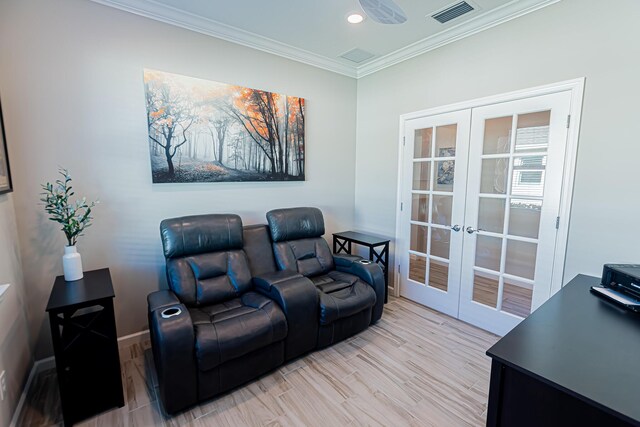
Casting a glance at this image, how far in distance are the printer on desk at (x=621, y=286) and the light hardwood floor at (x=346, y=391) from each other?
991 millimetres

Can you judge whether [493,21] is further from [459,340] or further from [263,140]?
[459,340]

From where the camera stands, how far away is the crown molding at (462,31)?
2.35m

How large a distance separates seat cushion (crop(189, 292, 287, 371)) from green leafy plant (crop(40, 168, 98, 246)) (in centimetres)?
97

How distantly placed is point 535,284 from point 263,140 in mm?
2830

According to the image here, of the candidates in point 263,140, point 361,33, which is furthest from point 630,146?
point 263,140

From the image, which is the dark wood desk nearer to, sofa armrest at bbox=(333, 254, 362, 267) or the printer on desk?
the printer on desk

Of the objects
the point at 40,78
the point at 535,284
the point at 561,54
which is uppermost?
the point at 561,54

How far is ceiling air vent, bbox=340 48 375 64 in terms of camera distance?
3266mm

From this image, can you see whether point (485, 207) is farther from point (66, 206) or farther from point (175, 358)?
point (66, 206)

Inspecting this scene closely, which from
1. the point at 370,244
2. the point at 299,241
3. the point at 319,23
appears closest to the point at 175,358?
the point at 299,241

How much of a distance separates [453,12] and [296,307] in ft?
8.96

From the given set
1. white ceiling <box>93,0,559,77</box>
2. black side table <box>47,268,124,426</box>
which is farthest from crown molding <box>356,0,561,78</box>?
black side table <box>47,268,124,426</box>

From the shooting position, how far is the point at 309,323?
236cm

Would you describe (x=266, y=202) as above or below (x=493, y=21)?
below
